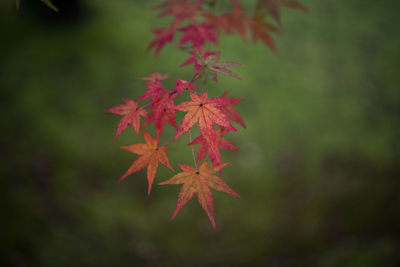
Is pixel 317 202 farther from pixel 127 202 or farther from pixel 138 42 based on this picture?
pixel 138 42

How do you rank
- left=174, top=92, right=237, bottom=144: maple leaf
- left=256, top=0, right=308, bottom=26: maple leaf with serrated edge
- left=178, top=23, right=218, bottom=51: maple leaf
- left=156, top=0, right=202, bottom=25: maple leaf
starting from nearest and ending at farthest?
left=174, top=92, right=237, bottom=144: maple leaf, left=178, top=23, right=218, bottom=51: maple leaf, left=156, top=0, right=202, bottom=25: maple leaf, left=256, top=0, right=308, bottom=26: maple leaf with serrated edge

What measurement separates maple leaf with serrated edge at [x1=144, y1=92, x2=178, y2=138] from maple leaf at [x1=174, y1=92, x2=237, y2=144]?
81mm

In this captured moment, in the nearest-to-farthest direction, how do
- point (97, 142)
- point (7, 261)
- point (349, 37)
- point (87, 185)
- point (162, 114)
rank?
1. point (162, 114)
2. point (7, 261)
3. point (87, 185)
4. point (97, 142)
5. point (349, 37)

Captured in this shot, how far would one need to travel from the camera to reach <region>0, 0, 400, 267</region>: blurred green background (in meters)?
2.28

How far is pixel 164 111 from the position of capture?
1.14 meters

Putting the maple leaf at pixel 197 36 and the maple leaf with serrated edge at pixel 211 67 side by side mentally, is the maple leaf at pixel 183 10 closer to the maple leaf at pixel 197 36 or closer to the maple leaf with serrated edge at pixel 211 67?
the maple leaf at pixel 197 36

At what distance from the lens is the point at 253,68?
10.6 feet

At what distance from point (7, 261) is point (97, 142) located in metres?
1.14

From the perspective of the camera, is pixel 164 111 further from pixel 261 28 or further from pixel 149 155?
pixel 261 28

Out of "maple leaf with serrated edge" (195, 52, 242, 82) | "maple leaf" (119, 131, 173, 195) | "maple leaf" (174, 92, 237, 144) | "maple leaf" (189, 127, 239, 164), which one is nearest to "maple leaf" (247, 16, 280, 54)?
"maple leaf with serrated edge" (195, 52, 242, 82)

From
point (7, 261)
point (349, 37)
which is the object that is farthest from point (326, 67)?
point (7, 261)

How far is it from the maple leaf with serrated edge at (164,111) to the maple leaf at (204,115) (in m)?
0.08

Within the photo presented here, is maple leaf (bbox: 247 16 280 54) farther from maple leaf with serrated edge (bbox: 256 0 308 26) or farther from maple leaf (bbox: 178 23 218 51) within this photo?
maple leaf (bbox: 178 23 218 51)

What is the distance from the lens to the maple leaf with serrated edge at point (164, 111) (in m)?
1.09
